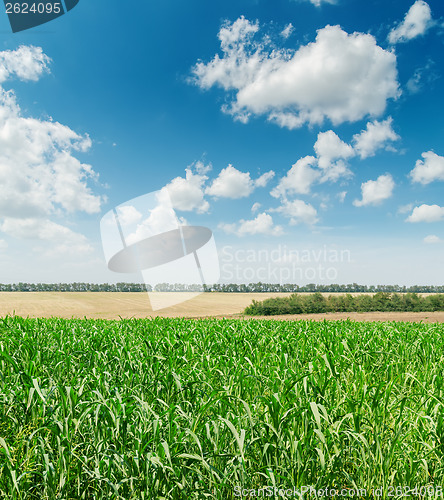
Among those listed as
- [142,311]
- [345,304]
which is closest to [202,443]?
[142,311]

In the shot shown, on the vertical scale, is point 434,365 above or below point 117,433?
below

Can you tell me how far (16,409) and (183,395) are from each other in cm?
182

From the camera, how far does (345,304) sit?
1734 inches

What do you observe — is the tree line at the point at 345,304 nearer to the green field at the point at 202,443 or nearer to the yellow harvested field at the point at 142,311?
the yellow harvested field at the point at 142,311

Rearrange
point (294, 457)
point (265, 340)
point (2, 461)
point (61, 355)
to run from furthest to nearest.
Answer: point (265, 340), point (61, 355), point (2, 461), point (294, 457)

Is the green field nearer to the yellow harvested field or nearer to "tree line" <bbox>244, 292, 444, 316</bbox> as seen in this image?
the yellow harvested field

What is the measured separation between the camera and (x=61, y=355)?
542 centimetres

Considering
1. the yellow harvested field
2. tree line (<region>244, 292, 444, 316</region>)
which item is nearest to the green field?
the yellow harvested field

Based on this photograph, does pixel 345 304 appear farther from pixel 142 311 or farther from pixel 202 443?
pixel 202 443

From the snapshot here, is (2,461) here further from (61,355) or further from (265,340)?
(265,340)

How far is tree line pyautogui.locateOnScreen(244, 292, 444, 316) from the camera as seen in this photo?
4241cm

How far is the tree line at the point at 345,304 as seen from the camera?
42406mm

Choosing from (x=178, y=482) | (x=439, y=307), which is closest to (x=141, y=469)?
(x=178, y=482)

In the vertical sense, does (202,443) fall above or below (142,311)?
above
